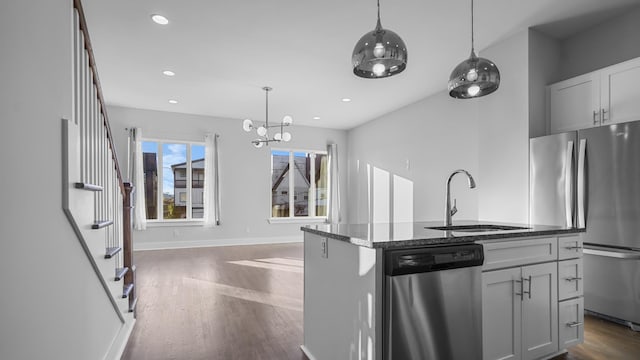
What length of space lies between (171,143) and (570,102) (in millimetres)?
6839

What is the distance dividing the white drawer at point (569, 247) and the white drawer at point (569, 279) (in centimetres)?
3

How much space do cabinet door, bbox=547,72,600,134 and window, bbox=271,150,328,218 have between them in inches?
216

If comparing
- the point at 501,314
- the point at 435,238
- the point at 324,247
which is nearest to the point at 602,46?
the point at 501,314

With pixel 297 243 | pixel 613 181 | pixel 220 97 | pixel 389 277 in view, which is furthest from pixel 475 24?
pixel 297 243

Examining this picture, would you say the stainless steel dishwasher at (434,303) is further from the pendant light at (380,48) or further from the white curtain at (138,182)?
the white curtain at (138,182)

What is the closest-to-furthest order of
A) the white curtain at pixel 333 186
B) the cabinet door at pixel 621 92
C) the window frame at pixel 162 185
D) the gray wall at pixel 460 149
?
1. the cabinet door at pixel 621 92
2. the gray wall at pixel 460 149
3. the window frame at pixel 162 185
4. the white curtain at pixel 333 186

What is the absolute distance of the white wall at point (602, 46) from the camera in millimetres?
3137

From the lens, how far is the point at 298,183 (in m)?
8.29

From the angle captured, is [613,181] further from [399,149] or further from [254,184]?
[254,184]

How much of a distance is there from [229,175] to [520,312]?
6338mm

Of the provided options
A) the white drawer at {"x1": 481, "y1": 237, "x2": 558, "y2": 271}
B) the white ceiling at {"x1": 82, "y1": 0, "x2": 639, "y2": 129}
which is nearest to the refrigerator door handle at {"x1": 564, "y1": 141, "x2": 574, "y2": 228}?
the white drawer at {"x1": 481, "y1": 237, "x2": 558, "y2": 271}

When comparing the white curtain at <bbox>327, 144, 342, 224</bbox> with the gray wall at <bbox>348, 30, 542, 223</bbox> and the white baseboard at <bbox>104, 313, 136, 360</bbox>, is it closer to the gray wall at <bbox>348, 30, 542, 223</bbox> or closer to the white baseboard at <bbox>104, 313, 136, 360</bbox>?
the gray wall at <bbox>348, 30, 542, 223</bbox>

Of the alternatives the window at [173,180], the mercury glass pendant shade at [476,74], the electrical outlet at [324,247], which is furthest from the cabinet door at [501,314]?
the window at [173,180]

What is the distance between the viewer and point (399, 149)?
650cm
